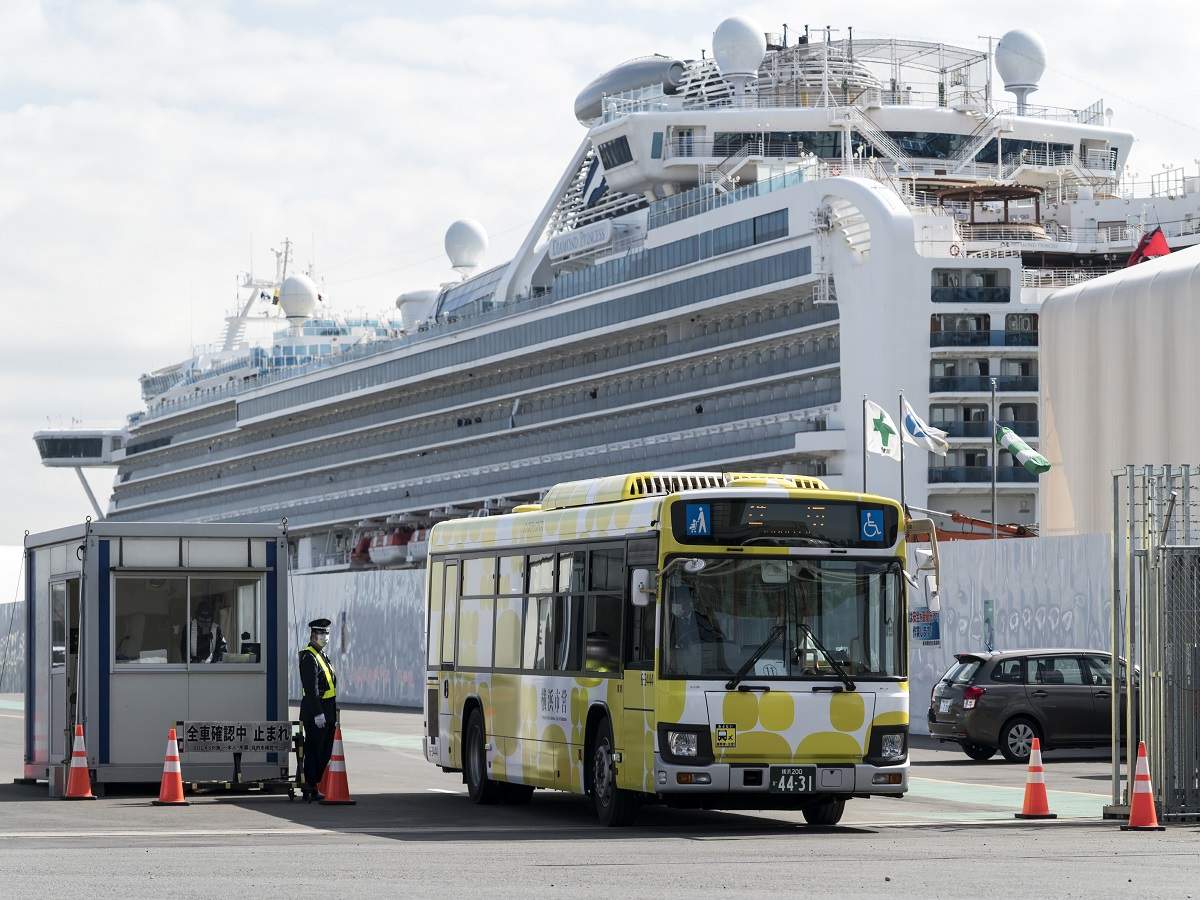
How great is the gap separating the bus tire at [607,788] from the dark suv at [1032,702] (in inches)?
379

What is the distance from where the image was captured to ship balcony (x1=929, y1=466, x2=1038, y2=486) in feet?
205

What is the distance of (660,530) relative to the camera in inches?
659

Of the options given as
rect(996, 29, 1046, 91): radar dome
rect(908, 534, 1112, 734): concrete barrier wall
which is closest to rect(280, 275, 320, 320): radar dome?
rect(996, 29, 1046, 91): radar dome

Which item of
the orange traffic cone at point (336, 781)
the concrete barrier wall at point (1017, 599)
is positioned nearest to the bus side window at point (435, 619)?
the orange traffic cone at point (336, 781)

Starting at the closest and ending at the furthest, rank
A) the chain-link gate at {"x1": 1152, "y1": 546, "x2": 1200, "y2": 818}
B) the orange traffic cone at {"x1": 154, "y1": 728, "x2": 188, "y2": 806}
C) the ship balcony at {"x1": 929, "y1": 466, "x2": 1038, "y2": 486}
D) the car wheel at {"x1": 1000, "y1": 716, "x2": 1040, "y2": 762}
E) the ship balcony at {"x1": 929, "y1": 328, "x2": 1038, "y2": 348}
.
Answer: the chain-link gate at {"x1": 1152, "y1": 546, "x2": 1200, "y2": 818} < the orange traffic cone at {"x1": 154, "y1": 728, "x2": 188, "y2": 806} < the car wheel at {"x1": 1000, "y1": 716, "x2": 1040, "y2": 762} < the ship balcony at {"x1": 929, "y1": 328, "x2": 1038, "y2": 348} < the ship balcony at {"x1": 929, "y1": 466, "x2": 1038, "y2": 486}

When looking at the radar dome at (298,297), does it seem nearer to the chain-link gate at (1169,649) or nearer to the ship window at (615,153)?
the ship window at (615,153)

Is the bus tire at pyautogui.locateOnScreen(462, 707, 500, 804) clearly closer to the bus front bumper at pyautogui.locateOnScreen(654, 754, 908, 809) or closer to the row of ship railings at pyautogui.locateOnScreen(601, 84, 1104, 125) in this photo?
the bus front bumper at pyautogui.locateOnScreen(654, 754, 908, 809)

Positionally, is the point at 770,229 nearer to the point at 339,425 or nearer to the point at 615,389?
the point at 615,389

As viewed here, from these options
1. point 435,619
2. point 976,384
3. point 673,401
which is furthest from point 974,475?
point 435,619

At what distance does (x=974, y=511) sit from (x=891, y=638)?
47.3 m

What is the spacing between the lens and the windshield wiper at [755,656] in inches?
651

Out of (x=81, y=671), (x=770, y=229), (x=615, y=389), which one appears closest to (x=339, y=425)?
(x=615, y=389)

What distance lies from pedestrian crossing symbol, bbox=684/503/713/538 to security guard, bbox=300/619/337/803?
13.2ft

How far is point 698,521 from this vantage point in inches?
659
